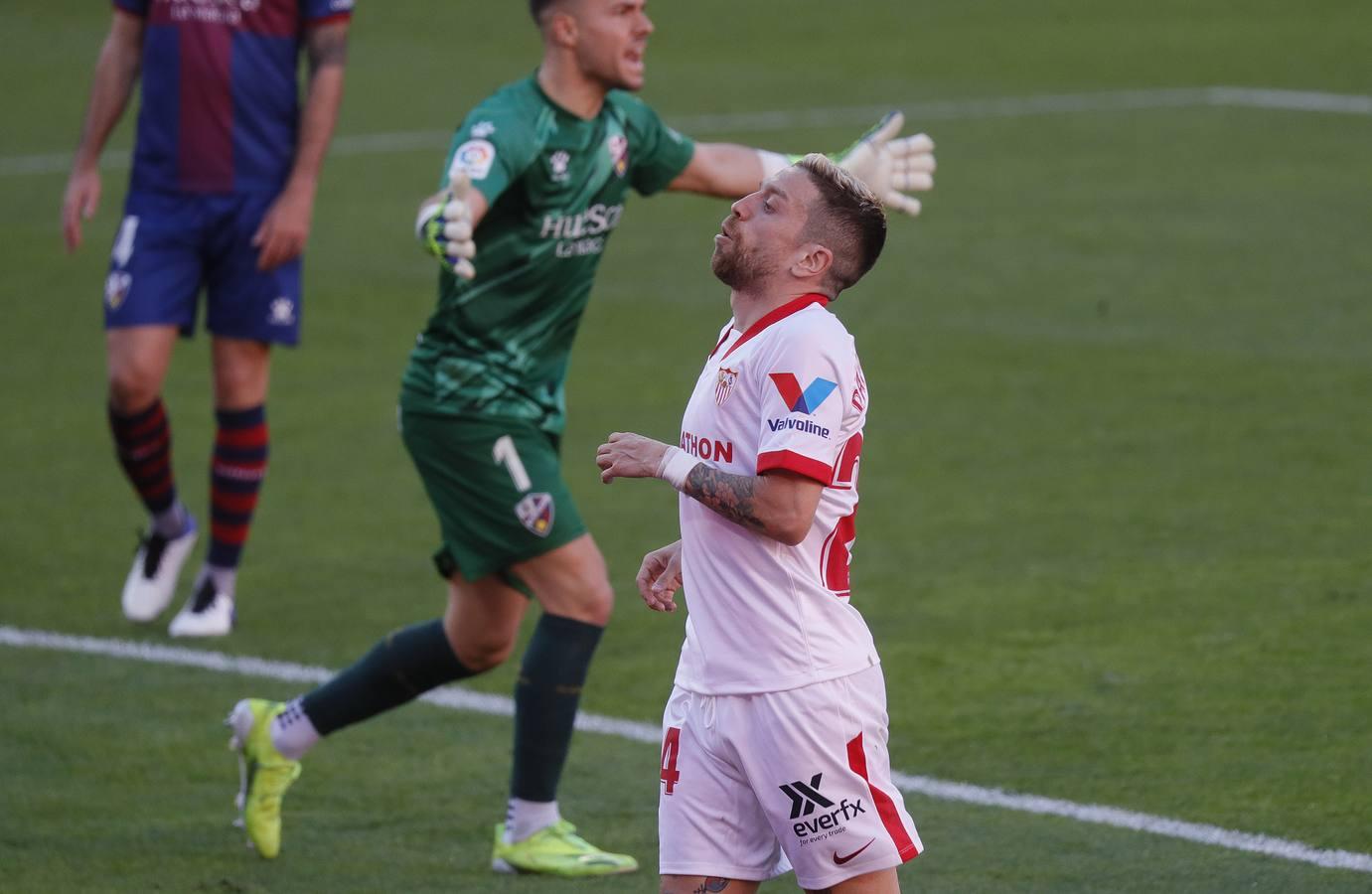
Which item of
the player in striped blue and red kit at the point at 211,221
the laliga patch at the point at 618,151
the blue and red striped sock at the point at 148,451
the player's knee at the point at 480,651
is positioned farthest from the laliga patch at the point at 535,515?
the blue and red striped sock at the point at 148,451

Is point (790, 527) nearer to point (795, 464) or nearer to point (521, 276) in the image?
point (795, 464)

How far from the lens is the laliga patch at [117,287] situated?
788 cm

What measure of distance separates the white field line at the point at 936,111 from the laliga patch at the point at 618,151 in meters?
13.4

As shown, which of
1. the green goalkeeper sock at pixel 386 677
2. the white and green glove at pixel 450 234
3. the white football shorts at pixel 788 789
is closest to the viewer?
the white football shorts at pixel 788 789

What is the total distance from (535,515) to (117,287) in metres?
2.79

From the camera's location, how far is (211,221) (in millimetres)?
8047

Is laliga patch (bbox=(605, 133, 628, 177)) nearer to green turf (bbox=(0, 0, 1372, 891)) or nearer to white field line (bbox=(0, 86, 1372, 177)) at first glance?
green turf (bbox=(0, 0, 1372, 891))

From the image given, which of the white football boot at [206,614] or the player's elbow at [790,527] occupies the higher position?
the player's elbow at [790,527]

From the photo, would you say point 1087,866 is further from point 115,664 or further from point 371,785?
point 115,664

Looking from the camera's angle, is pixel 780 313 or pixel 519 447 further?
pixel 519 447

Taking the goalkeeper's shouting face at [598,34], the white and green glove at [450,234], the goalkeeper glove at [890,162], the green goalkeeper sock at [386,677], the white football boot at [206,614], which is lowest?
the white football boot at [206,614]

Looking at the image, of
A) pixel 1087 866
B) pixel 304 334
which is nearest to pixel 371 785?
pixel 1087 866

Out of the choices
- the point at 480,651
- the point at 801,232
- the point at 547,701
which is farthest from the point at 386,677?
the point at 801,232

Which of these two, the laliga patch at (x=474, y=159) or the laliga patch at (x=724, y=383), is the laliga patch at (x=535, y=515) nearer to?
the laliga patch at (x=474, y=159)
